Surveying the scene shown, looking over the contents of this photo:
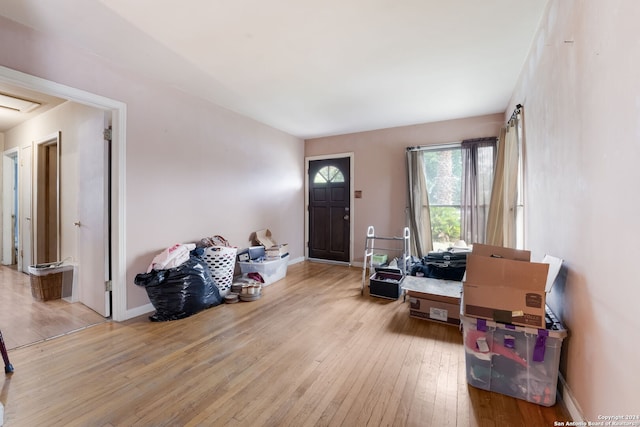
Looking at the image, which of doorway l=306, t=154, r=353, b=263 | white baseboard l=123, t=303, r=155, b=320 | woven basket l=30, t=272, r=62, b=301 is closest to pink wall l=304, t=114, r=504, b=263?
doorway l=306, t=154, r=353, b=263

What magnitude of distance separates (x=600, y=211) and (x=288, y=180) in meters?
4.26

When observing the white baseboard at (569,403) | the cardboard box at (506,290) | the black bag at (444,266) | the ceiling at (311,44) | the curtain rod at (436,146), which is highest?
the ceiling at (311,44)

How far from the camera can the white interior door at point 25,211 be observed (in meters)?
3.97

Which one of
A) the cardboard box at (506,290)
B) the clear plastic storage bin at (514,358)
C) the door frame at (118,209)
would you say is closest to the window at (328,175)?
the door frame at (118,209)

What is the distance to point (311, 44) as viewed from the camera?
2.20 meters

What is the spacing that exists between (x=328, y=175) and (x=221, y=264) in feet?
9.36

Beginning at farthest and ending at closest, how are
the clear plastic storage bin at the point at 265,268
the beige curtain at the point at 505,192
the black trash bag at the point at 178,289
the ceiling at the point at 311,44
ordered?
the clear plastic storage bin at the point at 265,268, the beige curtain at the point at 505,192, the black trash bag at the point at 178,289, the ceiling at the point at 311,44

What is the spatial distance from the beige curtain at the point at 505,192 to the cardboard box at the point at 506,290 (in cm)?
157

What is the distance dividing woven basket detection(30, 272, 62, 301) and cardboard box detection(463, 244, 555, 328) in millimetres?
4173

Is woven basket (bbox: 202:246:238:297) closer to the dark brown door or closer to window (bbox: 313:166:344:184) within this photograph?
the dark brown door

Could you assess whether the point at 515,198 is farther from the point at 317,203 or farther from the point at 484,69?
the point at 317,203

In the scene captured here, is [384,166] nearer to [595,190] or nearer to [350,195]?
[350,195]

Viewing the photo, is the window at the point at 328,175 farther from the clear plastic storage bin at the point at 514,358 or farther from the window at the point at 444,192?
the clear plastic storage bin at the point at 514,358

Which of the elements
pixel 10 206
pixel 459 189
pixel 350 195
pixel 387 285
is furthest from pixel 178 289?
pixel 10 206
